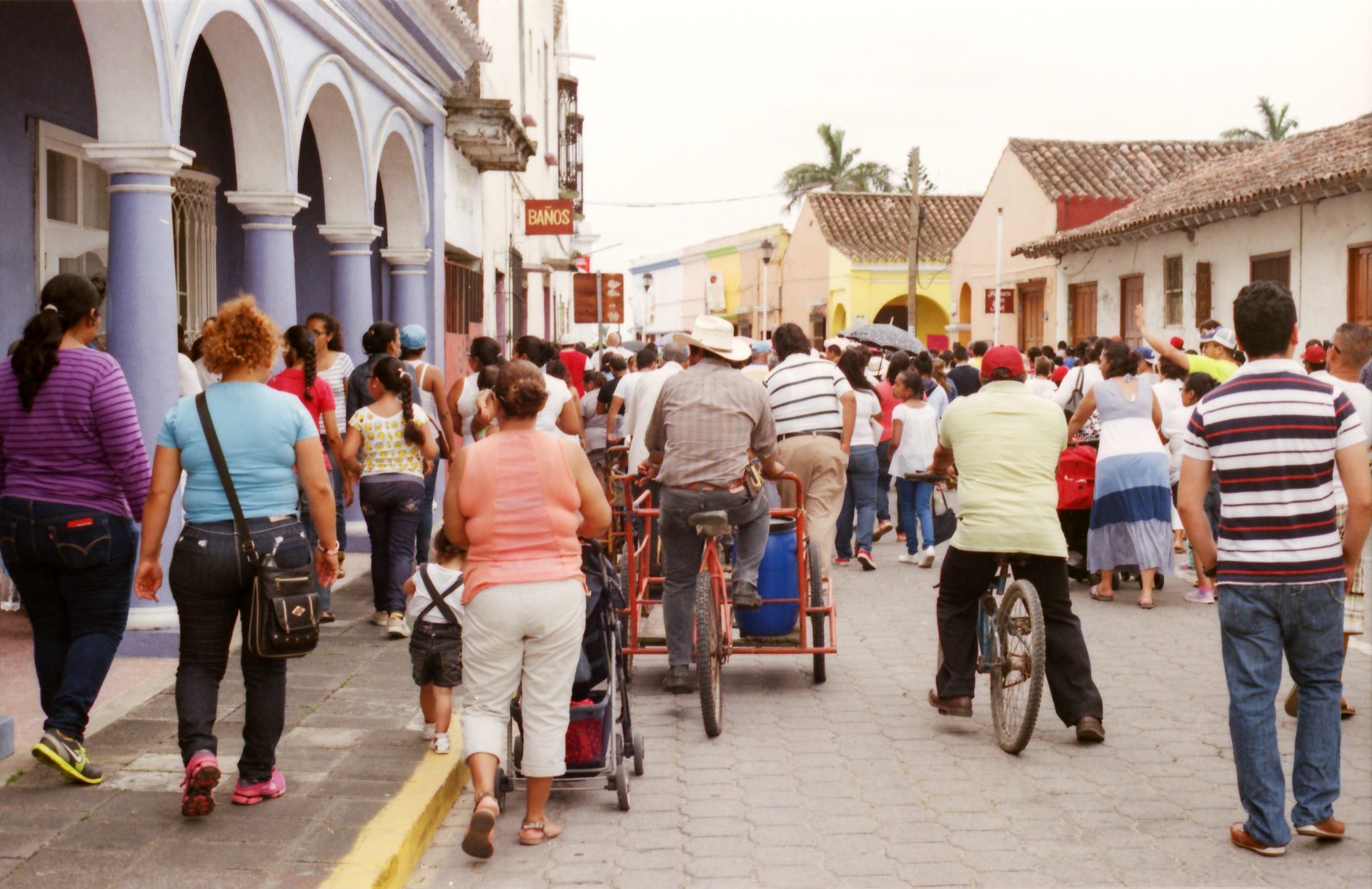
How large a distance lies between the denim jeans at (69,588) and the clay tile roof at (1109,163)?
87.5 ft

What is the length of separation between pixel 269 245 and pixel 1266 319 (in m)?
6.70

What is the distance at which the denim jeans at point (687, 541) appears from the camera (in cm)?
689

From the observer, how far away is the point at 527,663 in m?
5.08

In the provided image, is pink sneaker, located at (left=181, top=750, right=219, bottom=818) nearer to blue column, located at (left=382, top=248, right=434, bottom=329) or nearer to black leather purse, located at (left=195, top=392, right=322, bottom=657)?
black leather purse, located at (left=195, top=392, right=322, bottom=657)

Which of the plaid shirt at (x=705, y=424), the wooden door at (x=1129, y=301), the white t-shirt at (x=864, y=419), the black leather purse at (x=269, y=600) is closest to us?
the black leather purse at (x=269, y=600)

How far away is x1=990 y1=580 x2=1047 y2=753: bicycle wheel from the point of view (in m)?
6.30

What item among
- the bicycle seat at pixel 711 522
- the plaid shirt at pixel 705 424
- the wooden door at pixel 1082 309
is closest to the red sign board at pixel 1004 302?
the wooden door at pixel 1082 309

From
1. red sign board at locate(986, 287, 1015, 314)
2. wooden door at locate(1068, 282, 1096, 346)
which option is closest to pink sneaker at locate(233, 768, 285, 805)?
wooden door at locate(1068, 282, 1096, 346)

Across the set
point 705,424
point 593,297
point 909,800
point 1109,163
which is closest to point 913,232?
point 1109,163

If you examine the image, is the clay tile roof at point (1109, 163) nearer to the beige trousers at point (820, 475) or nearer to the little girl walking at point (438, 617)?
the beige trousers at point (820, 475)

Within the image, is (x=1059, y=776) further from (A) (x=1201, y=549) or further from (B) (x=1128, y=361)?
(B) (x=1128, y=361)

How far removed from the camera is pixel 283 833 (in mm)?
4957

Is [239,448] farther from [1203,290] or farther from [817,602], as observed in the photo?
[1203,290]

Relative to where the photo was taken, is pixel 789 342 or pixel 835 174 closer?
pixel 789 342
